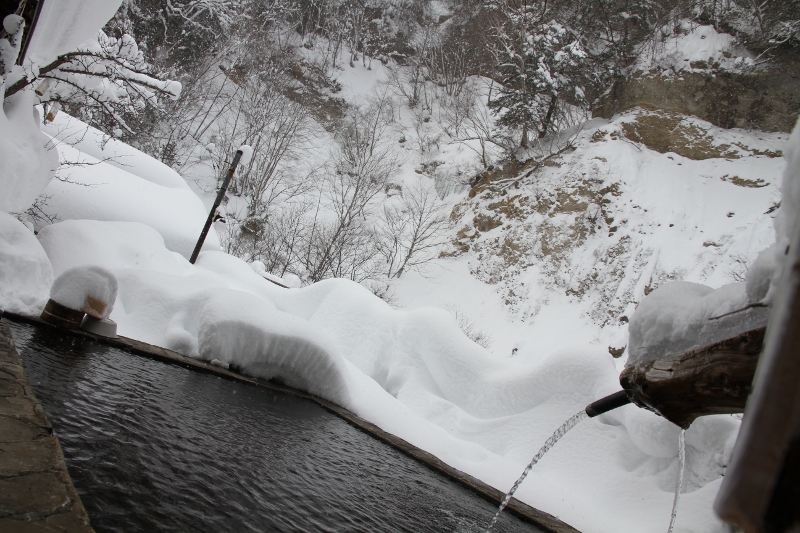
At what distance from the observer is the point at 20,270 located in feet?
13.6

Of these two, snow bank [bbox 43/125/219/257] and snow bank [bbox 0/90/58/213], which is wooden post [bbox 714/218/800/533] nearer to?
snow bank [bbox 0/90/58/213]

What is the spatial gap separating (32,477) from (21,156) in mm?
4659

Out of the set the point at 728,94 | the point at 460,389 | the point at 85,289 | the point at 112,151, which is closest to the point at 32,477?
the point at 85,289

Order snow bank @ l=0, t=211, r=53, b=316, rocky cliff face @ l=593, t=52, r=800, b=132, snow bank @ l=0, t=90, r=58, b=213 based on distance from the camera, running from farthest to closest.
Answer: rocky cliff face @ l=593, t=52, r=800, b=132
snow bank @ l=0, t=90, r=58, b=213
snow bank @ l=0, t=211, r=53, b=316

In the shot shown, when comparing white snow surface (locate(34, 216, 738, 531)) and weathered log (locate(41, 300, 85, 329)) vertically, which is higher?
white snow surface (locate(34, 216, 738, 531))

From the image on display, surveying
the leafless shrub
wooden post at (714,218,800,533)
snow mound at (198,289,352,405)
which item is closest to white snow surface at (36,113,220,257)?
snow mound at (198,289,352,405)

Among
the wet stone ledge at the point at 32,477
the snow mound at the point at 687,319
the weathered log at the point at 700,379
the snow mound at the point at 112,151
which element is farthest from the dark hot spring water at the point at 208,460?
the snow mound at the point at 112,151

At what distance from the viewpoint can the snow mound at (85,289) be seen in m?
4.12

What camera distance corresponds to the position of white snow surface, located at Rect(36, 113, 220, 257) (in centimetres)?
713

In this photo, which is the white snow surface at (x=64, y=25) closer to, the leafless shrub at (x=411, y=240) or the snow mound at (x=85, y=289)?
the snow mound at (x=85, y=289)

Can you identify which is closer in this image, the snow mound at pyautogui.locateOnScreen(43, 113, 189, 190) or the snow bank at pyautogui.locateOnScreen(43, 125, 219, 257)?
the snow bank at pyautogui.locateOnScreen(43, 125, 219, 257)

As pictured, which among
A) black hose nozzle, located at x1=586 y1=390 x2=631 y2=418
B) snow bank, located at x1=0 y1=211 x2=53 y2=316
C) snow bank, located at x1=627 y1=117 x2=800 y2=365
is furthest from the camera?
snow bank, located at x1=0 y1=211 x2=53 y2=316

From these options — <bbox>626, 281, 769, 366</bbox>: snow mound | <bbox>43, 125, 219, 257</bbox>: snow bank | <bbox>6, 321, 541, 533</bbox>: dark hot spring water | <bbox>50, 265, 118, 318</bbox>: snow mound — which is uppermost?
<bbox>43, 125, 219, 257</bbox>: snow bank

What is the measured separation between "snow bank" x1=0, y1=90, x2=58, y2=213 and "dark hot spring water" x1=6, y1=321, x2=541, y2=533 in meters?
1.76
